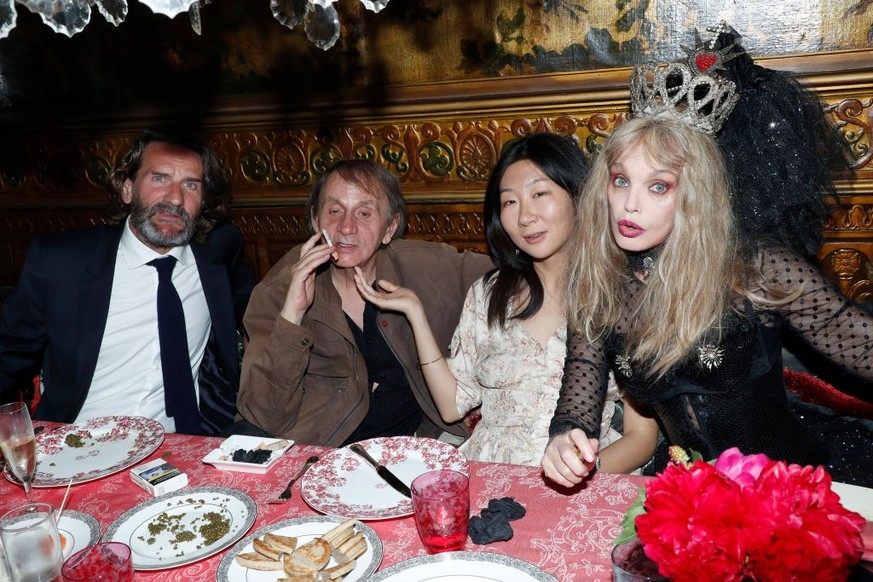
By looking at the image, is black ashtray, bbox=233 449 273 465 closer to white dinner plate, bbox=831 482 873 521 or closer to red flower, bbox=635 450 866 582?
red flower, bbox=635 450 866 582

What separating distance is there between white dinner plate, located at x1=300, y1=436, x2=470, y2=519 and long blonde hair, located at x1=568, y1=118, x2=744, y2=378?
661 millimetres

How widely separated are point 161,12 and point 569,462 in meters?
1.23

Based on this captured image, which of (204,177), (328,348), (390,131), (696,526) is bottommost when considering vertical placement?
(328,348)

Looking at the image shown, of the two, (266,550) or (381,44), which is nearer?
(266,550)

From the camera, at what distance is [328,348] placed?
8.79 feet

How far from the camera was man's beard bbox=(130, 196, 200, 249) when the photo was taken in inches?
106

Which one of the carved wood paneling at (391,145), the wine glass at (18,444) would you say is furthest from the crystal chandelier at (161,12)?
the carved wood paneling at (391,145)

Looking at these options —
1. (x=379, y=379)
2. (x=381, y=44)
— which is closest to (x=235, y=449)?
(x=379, y=379)

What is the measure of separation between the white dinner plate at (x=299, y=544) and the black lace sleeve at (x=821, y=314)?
131cm

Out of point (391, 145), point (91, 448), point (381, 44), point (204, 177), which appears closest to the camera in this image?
point (91, 448)

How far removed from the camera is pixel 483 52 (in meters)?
3.32

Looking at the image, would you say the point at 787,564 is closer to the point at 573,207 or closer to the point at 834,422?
the point at 573,207

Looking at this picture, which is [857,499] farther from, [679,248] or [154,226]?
[154,226]

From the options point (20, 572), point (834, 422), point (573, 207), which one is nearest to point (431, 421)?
point (573, 207)
